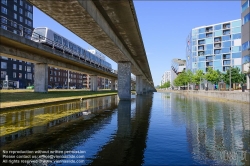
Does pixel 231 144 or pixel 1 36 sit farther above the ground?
pixel 1 36

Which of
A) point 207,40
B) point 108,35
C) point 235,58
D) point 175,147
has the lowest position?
point 175,147

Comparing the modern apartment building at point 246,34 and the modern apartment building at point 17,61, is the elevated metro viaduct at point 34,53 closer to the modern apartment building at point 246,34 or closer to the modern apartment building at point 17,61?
the modern apartment building at point 246,34

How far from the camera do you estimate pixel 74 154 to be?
768cm

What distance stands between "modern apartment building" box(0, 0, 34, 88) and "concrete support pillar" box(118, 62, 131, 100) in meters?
60.3

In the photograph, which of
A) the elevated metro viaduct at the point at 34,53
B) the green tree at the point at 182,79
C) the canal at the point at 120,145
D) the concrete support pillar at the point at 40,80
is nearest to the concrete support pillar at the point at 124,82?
the elevated metro viaduct at the point at 34,53

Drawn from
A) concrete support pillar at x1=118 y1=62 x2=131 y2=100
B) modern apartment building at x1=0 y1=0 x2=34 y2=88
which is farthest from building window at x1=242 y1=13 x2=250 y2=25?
modern apartment building at x1=0 y1=0 x2=34 y2=88

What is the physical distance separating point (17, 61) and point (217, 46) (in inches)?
3663

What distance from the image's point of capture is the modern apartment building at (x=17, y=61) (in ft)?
281

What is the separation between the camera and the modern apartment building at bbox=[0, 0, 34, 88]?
281 feet

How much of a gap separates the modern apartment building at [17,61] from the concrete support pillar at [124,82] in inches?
2373

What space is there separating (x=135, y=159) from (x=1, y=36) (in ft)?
65.5

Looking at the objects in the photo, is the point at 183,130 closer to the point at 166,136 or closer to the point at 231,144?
the point at 166,136

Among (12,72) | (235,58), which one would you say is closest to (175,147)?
(12,72)

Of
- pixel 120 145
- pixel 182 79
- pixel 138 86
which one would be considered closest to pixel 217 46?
pixel 182 79
